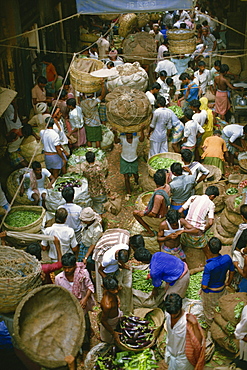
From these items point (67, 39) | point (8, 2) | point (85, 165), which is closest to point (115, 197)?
point (85, 165)

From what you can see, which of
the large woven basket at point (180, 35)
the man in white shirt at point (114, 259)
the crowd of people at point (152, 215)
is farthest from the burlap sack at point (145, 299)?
the large woven basket at point (180, 35)

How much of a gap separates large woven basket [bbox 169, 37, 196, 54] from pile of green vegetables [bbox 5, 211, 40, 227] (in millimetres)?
7799

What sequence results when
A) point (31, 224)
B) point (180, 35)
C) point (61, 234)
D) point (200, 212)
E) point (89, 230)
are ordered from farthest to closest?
point (180, 35) < point (31, 224) < point (200, 212) < point (89, 230) < point (61, 234)

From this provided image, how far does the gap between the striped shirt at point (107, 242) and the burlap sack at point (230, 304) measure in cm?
151

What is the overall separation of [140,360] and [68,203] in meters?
2.64

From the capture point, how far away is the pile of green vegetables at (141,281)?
717 centimetres

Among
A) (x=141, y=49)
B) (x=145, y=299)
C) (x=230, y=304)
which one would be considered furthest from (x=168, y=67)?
(x=230, y=304)

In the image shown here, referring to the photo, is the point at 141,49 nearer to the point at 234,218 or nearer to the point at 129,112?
the point at 129,112

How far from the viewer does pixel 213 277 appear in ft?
21.3

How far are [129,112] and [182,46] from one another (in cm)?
594

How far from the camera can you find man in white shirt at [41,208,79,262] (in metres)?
6.99

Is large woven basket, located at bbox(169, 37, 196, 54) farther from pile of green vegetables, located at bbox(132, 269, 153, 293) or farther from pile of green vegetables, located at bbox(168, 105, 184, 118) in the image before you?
pile of green vegetables, located at bbox(132, 269, 153, 293)

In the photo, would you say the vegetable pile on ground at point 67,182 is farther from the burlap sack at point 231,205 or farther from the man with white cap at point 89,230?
the burlap sack at point 231,205

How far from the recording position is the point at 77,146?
11445 mm
